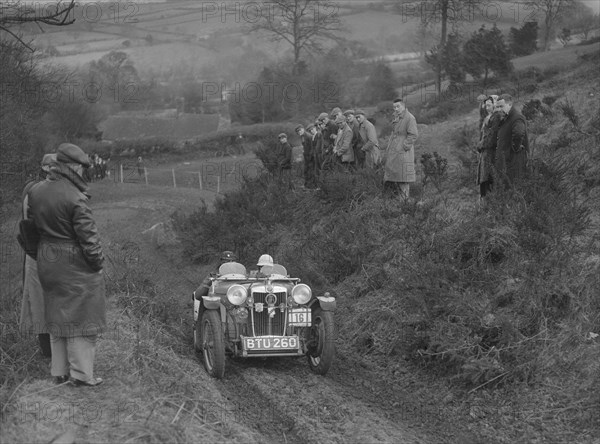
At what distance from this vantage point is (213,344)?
8688 mm

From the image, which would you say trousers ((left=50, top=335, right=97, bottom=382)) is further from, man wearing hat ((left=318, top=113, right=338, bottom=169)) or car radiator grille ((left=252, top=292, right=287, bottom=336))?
man wearing hat ((left=318, top=113, right=338, bottom=169))

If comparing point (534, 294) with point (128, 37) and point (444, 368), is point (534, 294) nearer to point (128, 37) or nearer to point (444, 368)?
point (444, 368)

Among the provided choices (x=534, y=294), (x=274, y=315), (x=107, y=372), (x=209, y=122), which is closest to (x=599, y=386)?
(x=534, y=294)

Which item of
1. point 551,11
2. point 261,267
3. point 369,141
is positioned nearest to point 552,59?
point 551,11

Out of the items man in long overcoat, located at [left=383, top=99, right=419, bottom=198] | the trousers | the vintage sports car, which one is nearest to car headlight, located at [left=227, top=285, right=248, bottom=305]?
the vintage sports car

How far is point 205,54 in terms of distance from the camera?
3885 inches

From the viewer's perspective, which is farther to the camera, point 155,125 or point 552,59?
point 155,125

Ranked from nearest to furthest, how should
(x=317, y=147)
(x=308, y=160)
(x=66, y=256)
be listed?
(x=66, y=256), (x=317, y=147), (x=308, y=160)

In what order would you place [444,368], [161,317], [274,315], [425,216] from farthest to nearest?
[425,216], [161,317], [274,315], [444,368]

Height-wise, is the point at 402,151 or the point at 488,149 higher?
the point at 488,149

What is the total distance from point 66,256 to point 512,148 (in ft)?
21.2

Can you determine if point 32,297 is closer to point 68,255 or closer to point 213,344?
point 68,255

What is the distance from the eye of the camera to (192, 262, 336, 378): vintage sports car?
8836 millimetres

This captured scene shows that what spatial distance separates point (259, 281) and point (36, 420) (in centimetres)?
357
